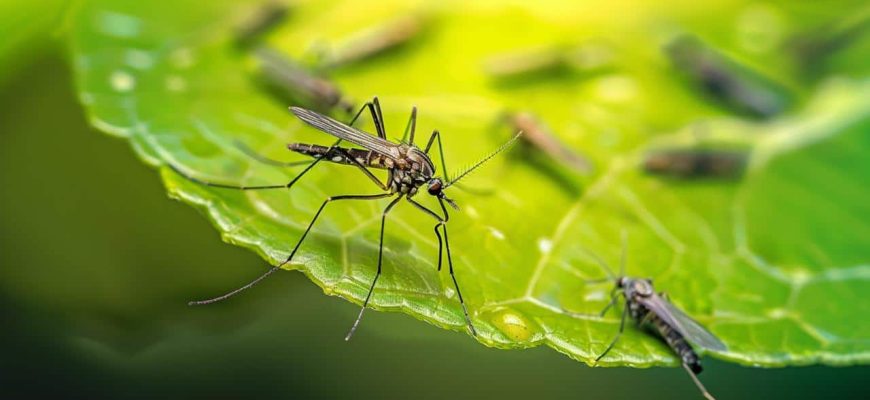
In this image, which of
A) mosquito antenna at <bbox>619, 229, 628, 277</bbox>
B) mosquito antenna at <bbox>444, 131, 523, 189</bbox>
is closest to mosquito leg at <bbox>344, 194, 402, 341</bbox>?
mosquito antenna at <bbox>444, 131, 523, 189</bbox>

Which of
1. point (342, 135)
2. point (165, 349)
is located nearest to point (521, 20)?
point (342, 135)

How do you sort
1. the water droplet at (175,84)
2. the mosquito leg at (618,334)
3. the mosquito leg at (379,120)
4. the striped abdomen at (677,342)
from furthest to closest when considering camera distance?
1. the mosquito leg at (379,120)
2. the water droplet at (175,84)
3. the striped abdomen at (677,342)
4. the mosquito leg at (618,334)

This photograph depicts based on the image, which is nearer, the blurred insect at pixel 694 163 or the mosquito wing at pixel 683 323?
the mosquito wing at pixel 683 323

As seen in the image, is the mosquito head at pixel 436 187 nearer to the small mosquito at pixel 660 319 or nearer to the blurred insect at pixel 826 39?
the small mosquito at pixel 660 319

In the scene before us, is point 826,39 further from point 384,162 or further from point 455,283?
point 455,283

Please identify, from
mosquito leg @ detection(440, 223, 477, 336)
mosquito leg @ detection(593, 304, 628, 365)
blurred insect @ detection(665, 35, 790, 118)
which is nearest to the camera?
mosquito leg @ detection(440, 223, 477, 336)

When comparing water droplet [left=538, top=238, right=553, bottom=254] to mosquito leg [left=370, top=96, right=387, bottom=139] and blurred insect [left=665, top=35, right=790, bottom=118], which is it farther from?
blurred insect [left=665, top=35, right=790, bottom=118]

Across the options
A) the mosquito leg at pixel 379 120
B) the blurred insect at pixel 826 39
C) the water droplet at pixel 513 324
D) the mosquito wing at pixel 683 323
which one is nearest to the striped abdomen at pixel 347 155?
the mosquito leg at pixel 379 120

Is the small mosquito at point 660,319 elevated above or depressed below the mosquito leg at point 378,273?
below
